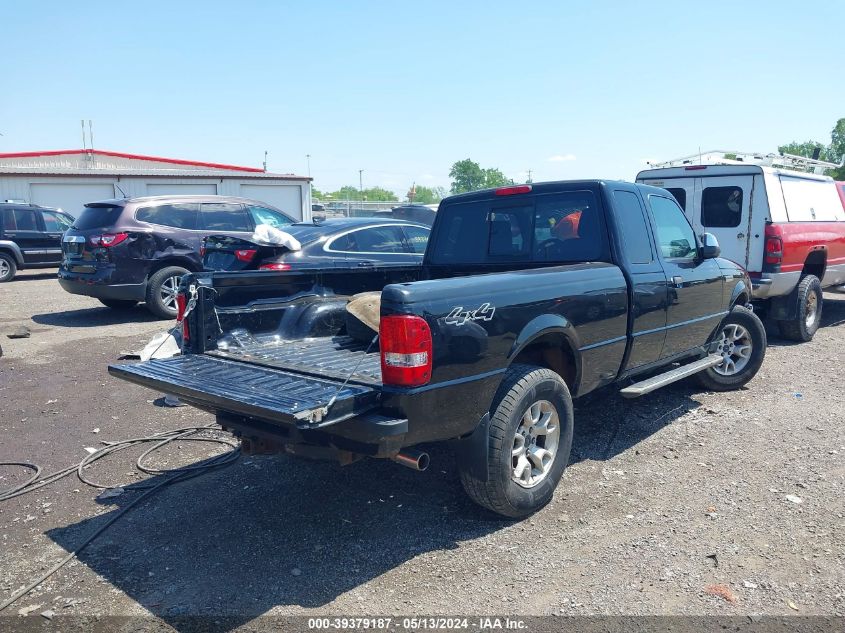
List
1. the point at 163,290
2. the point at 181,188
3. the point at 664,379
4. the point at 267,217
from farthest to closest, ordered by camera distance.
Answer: the point at 181,188 < the point at 267,217 < the point at 163,290 < the point at 664,379

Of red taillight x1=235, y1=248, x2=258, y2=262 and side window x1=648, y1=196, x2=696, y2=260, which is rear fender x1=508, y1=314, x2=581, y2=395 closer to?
side window x1=648, y1=196, x2=696, y2=260

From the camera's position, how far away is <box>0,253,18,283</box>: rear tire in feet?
51.9

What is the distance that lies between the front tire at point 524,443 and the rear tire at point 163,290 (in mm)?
7508

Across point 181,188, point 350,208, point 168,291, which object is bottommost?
point 168,291

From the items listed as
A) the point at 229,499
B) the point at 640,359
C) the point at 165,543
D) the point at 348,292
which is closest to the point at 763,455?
the point at 640,359

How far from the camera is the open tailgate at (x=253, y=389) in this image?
3066mm

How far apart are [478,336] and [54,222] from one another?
1611 cm

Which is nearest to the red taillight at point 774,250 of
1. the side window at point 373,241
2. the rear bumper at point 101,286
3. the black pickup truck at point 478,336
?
the black pickup truck at point 478,336

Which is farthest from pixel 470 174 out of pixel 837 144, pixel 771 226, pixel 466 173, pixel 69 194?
pixel 771 226

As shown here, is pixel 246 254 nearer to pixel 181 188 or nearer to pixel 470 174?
pixel 181 188

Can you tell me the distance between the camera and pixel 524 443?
13.0ft

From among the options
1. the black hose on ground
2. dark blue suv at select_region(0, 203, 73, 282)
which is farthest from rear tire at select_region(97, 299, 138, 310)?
the black hose on ground

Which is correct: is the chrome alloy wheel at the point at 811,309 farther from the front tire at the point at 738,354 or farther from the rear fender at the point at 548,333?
the rear fender at the point at 548,333

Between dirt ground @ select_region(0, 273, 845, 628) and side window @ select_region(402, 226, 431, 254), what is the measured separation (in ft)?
13.2
